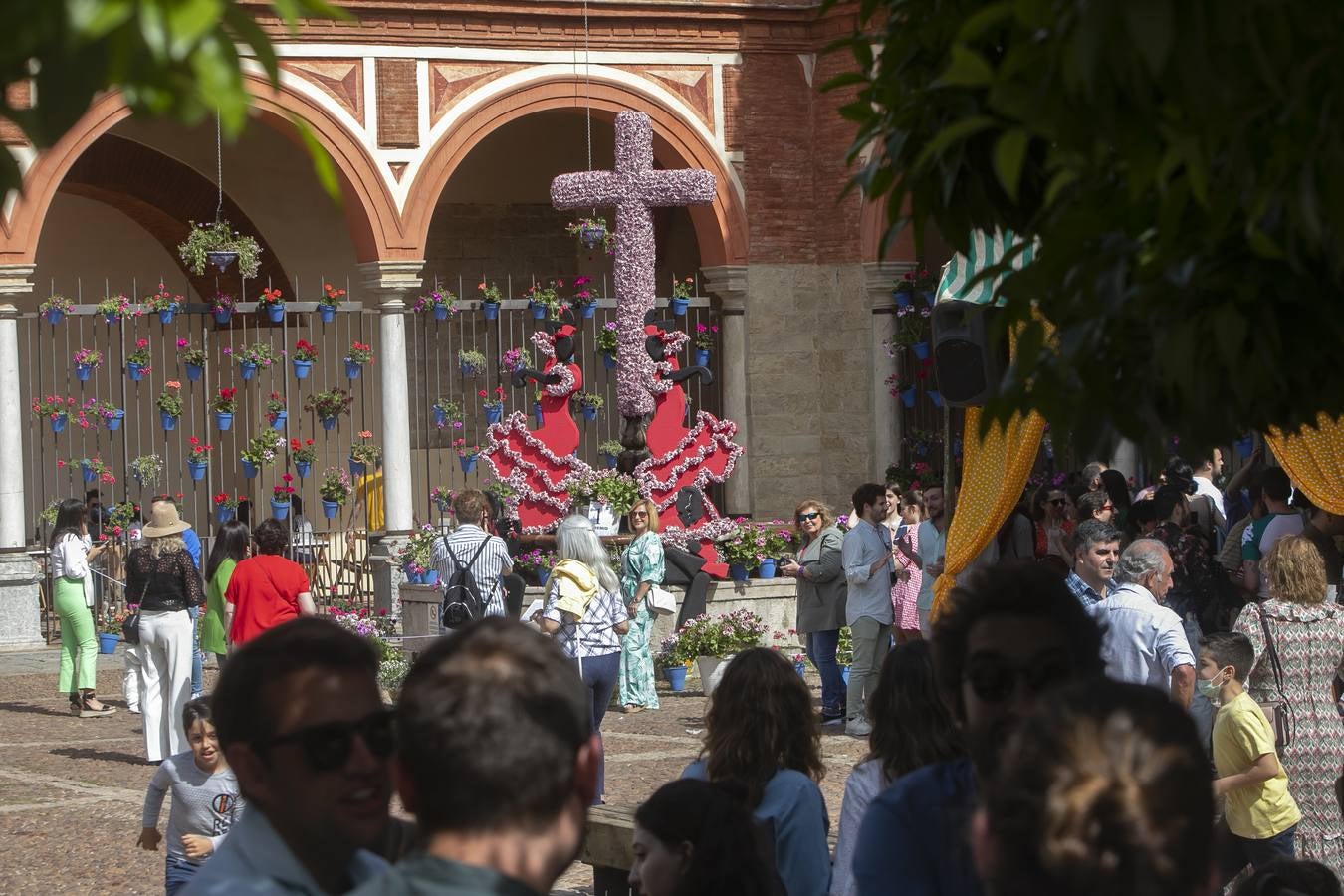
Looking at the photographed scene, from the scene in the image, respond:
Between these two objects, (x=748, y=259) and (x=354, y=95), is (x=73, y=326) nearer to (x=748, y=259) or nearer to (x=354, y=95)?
(x=354, y=95)

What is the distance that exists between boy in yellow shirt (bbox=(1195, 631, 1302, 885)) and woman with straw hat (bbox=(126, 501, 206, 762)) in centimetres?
607

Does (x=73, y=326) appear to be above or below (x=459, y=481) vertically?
above

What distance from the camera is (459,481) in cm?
2131

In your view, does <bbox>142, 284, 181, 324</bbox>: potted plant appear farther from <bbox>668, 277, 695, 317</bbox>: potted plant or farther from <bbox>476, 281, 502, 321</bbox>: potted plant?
<bbox>668, 277, 695, 317</bbox>: potted plant

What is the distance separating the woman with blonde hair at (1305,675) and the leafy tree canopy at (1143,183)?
13.3ft

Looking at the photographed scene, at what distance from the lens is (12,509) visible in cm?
1602

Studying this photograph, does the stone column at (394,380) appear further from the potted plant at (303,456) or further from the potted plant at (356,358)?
the potted plant at (303,456)

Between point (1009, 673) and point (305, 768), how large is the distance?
3.47 ft

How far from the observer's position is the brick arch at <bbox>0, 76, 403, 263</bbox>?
629 inches

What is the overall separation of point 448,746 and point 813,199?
54.8 ft

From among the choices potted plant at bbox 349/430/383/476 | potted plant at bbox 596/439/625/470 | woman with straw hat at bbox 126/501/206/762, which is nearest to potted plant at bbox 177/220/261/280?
potted plant at bbox 349/430/383/476

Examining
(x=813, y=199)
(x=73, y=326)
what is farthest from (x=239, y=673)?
(x=73, y=326)

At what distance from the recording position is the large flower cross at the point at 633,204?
15.8 m

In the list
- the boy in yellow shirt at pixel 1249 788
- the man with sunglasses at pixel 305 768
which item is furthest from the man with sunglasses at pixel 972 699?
the boy in yellow shirt at pixel 1249 788
